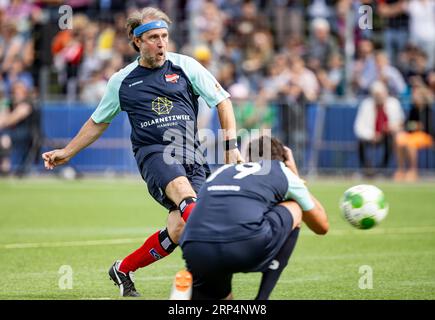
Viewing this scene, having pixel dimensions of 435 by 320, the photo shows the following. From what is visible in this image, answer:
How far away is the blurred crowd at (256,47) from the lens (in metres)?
24.3

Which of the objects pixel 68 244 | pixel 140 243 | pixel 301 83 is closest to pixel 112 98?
pixel 140 243

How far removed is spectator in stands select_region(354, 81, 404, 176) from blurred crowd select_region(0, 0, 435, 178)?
0.27 m

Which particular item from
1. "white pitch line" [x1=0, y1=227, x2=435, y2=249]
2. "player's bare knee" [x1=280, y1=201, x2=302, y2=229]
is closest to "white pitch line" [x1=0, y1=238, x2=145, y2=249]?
"white pitch line" [x1=0, y1=227, x2=435, y2=249]

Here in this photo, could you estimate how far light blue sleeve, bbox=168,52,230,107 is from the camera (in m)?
9.38

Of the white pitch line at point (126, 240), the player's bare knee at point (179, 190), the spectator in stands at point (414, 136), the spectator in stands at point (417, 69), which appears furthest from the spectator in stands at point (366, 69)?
the player's bare knee at point (179, 190)

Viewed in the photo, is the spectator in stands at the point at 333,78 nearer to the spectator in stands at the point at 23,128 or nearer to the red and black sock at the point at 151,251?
the spectator in stands at the point at 23,128

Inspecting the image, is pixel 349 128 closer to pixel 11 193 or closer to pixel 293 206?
pixel 11 193

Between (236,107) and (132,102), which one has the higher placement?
(132,102)

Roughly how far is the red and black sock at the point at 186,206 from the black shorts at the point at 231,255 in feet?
4.03

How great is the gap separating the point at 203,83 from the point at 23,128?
50.5 ft
